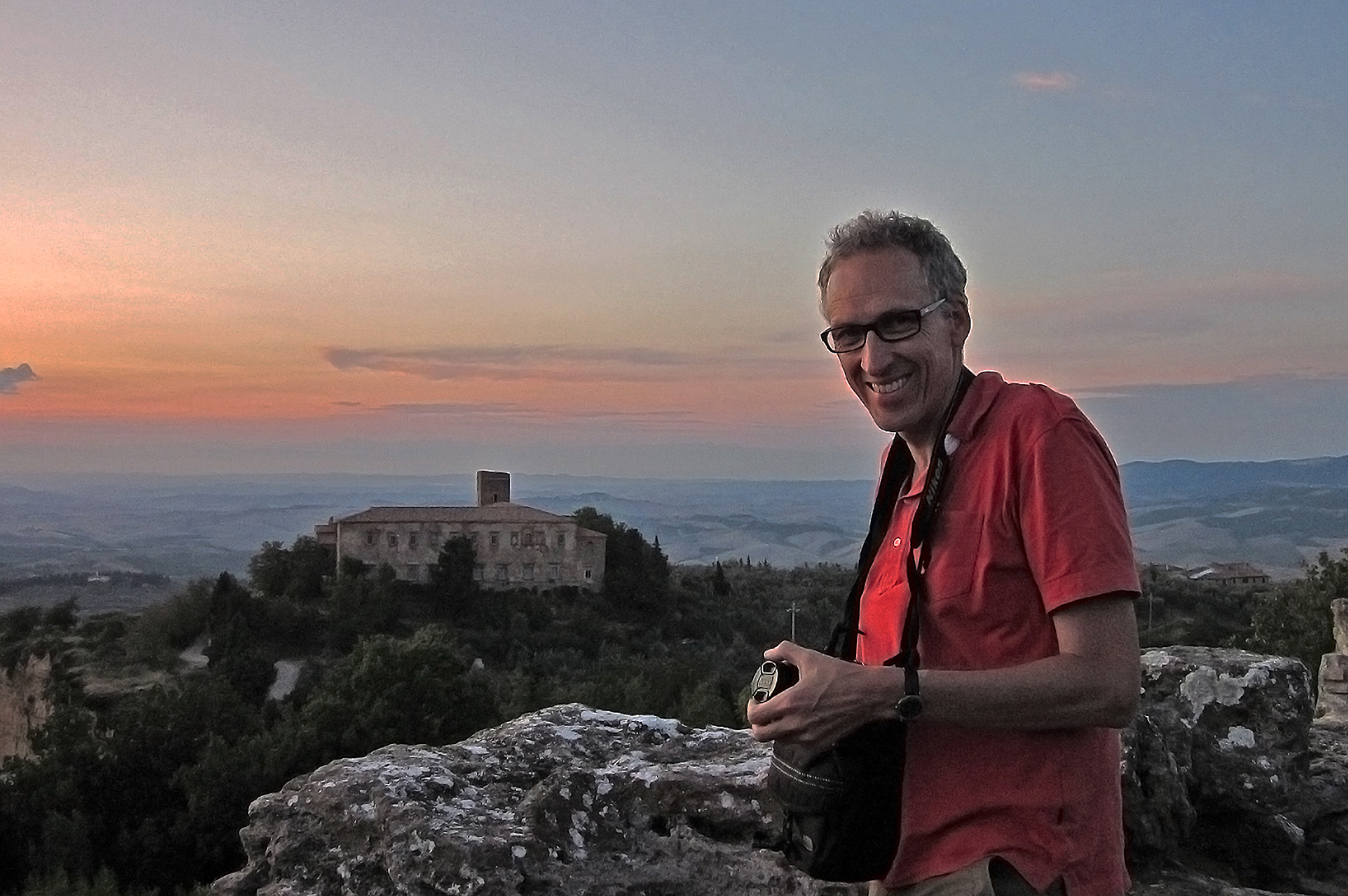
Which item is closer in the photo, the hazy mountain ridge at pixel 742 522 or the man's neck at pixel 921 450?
the man's neck at pixel 921 450

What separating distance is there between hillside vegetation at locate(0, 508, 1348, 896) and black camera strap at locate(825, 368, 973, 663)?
1528 centimetres

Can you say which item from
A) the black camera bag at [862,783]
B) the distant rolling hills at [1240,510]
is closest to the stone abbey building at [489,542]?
the distant rolling hills at [1240,510]

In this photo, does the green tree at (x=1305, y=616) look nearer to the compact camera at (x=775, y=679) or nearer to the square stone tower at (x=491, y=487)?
the compact camera at (x=775, y=679)

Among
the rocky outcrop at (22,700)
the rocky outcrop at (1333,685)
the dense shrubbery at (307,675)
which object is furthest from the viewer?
the rocky outcrop at (22,700)

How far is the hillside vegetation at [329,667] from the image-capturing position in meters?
19.7

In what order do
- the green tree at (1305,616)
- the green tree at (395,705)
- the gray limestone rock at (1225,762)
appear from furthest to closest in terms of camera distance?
1. the green tree at (1305,616)
2. the green tree at (395,705)
3. the gray limestone rock at (1225,762)

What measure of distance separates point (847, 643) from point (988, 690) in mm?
547

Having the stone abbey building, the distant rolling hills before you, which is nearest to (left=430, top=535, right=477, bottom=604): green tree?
the stone abbey building

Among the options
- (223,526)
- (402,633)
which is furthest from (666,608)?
(223,526)

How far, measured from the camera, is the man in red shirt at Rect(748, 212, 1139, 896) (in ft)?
6.33

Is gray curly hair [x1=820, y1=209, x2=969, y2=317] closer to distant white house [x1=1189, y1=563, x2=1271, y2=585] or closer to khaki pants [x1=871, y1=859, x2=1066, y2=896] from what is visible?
khaki pants [x1=871, y1=859, x2=1066, y2=896]

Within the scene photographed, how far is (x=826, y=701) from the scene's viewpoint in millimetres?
2041

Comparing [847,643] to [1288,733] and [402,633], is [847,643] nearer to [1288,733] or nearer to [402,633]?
[1288,733]

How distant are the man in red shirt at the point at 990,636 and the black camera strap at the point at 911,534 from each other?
0.02m
